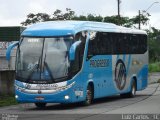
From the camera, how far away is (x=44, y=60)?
22734 mm

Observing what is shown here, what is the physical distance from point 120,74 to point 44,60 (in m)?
7.18

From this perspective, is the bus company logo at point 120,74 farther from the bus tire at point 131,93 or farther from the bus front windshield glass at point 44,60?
the bus front windshield glass at point 44,60

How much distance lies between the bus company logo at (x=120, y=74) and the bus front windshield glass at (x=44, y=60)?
606cm

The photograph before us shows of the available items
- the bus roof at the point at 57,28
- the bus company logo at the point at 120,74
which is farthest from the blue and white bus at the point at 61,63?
the bus company logo at the point at 120,74

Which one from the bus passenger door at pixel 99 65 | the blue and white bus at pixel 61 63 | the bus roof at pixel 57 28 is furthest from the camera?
the bus passenger door at pixel 99 65

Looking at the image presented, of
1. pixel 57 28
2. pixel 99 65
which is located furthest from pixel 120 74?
pixel 57 28

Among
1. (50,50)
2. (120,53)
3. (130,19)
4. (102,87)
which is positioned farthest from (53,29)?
(130,19)

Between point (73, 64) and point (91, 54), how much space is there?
198 centimetres

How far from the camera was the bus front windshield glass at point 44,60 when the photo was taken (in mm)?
22641

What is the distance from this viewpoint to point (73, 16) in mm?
83562

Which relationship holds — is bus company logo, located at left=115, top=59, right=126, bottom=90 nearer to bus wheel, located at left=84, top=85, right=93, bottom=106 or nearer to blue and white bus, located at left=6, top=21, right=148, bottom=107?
blue and white bus, located at left=6, top=21, right=148, bottom=107

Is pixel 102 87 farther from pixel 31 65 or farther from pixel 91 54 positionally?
pixel 31 65

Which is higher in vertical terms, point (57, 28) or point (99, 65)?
point (57, 28)

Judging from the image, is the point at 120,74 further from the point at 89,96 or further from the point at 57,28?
the point at 57,28
